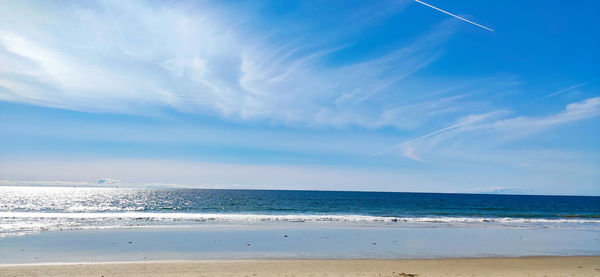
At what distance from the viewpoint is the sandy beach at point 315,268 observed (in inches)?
496

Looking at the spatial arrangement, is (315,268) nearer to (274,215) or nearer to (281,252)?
(281,252)

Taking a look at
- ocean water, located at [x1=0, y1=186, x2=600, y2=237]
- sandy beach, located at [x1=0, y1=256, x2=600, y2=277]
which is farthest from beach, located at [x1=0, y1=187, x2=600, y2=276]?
ocean water, located at [x1=0, y1=186, x2=600, y2=237]

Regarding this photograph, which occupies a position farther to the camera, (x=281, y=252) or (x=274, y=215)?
(x=274, y=215)

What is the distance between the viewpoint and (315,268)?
13586 millimetres

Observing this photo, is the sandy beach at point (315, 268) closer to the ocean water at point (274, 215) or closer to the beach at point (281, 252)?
the beach at point (281, 252)

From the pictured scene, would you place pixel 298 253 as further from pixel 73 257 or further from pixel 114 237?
pixel 114 237

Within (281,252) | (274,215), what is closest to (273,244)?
(281,252)

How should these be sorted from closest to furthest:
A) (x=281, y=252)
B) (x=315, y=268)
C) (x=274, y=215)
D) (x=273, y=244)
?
(x=315, y=268), (x=281, y=252), (x=273, y=244), (x=274, y=215)

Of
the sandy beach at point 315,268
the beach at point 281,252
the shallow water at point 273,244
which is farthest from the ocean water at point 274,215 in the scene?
the sandy beach at point 315,268

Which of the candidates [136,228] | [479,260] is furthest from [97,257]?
[479,260]

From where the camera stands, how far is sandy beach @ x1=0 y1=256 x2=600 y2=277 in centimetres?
1261

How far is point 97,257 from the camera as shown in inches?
606

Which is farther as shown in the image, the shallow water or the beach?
the shallow water

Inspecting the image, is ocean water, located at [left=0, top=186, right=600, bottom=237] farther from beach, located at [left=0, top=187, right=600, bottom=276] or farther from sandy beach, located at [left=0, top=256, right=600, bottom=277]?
sandy beach, located at [left=0, top=256, right=600, bottom=277]
